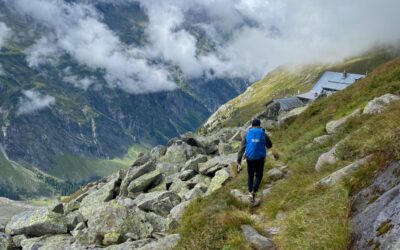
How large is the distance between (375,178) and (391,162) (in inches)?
24.2

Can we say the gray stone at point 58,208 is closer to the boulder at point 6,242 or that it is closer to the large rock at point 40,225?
the large rock at point 40,225

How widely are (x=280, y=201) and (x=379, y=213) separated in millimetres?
7950

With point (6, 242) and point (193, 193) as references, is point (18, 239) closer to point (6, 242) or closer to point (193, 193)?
point (6, 242)

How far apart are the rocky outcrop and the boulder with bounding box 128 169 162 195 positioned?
2675 cm

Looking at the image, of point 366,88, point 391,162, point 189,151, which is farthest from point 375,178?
point 189,151

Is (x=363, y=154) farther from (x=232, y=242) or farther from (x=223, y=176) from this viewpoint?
(x=223, y=176)

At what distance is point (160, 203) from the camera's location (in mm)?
29141

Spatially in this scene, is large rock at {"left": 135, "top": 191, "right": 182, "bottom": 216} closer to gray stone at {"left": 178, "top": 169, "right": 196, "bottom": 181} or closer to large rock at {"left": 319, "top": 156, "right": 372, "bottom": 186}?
gray stone at {"left": 178, "top": 169, "right": 196, "bottom": 181}

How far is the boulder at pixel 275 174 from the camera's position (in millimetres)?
24292

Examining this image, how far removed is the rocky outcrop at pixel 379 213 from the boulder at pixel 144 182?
26.7m

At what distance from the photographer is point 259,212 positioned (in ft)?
62.9

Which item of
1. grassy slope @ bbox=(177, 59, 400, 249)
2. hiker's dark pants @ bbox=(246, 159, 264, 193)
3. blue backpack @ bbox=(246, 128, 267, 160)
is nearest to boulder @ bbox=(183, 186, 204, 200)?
grassy slope @ bbox=(177, 59, 400, 249)

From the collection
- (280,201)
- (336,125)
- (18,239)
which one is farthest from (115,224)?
(336,125)

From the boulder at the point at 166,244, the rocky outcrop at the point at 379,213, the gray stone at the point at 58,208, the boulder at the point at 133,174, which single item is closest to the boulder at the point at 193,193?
the boulder at the point at 133,174
